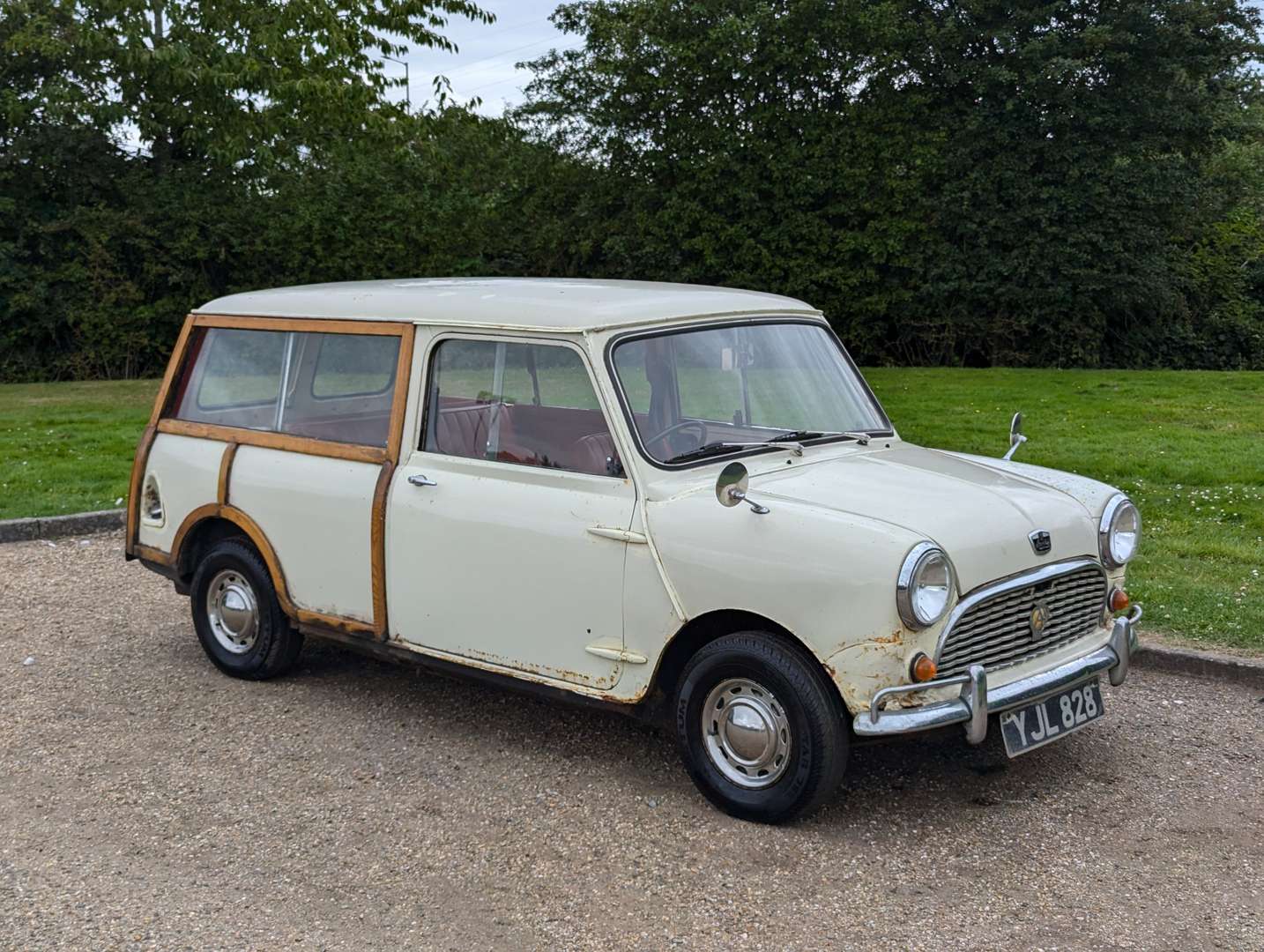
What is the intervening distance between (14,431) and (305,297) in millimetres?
9818

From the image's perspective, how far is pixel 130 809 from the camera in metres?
4.69

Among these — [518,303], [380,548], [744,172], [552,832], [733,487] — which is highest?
[744,172]

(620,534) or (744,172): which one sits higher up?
(744,172)

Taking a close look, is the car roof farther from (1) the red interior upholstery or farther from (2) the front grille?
(2) the front grille

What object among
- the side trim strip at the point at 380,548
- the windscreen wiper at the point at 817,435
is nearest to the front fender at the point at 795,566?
the windscreen wiper at the point at 817,435

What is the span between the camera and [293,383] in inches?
231

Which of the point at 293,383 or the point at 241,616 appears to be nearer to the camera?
the point at 293,383

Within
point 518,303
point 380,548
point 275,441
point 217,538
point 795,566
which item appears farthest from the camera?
point 217,538

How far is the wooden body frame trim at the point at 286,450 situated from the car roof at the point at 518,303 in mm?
51

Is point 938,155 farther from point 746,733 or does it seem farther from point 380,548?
point 746,733

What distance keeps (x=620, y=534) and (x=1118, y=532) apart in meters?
1.86

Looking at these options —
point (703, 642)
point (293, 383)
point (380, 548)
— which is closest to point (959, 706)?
point (703, 642)

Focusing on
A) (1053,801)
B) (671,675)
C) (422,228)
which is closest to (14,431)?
(422,228)

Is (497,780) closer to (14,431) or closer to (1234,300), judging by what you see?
(14,431)
